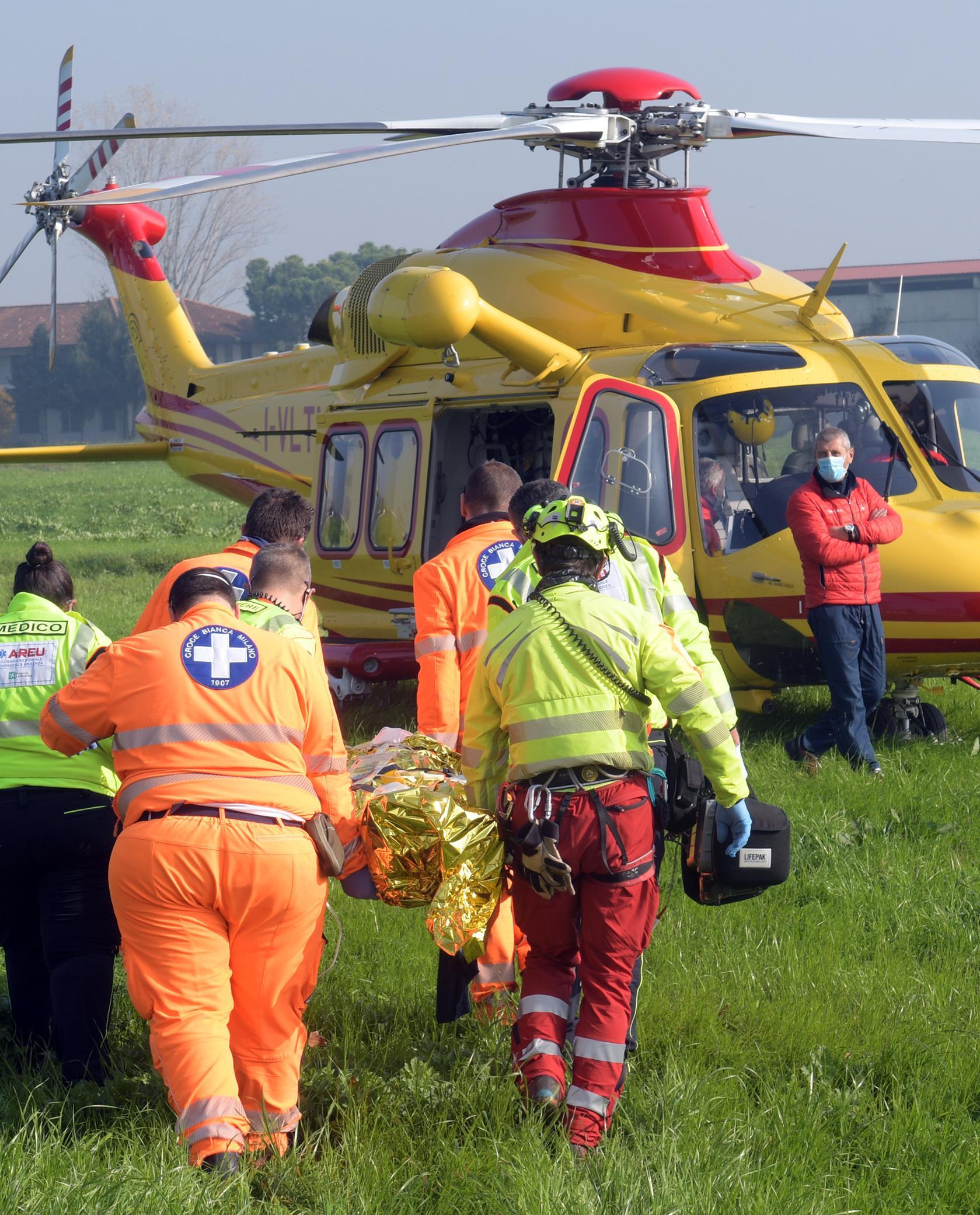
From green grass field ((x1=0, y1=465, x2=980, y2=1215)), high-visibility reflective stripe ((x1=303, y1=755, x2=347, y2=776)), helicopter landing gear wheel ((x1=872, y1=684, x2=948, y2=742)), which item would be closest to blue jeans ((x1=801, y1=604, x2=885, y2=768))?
helicopter landing gear wheel ((x1=872, y1=684, x2=948, y2=742))

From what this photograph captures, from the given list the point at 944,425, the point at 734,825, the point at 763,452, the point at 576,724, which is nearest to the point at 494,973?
the point at 734,825

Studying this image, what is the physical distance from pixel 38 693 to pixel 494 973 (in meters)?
1.71

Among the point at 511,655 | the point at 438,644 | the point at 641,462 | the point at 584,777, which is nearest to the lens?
the point at 584,777

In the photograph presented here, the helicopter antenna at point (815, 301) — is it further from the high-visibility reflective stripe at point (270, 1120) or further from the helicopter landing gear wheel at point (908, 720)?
the high-visibility reflective stripe at point (270, 1120)

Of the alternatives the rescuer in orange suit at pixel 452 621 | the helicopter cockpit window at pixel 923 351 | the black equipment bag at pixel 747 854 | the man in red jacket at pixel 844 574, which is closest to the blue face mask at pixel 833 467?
the man in red jacket at pixel 844 574

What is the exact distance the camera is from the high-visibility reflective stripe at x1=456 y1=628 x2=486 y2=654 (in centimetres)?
526

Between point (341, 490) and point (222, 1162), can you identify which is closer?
point (222, 1162)

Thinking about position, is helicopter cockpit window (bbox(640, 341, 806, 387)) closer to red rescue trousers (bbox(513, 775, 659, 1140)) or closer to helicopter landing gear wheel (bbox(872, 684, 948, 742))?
helicopter landing gear wheel (bbox(872, 684, 948, 742))

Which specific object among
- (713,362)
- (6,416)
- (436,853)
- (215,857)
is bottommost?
(6,416)

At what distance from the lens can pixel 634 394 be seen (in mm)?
7684

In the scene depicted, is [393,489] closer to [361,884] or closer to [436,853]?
[361,884]

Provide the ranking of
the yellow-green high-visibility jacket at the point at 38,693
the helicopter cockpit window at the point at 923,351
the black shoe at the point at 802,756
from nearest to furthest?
the yellow-green high-visibility jacket at the point at 38,693, the black shoe at the point at 802,756, the helicopter cockpit window at the point at 923,351

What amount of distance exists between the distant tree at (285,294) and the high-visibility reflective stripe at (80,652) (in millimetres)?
83604

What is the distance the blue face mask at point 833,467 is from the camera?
23.4 ft
